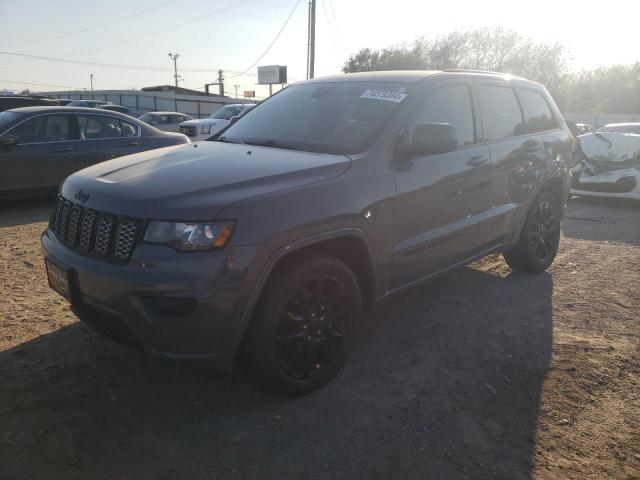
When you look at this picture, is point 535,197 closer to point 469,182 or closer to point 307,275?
point 469,182

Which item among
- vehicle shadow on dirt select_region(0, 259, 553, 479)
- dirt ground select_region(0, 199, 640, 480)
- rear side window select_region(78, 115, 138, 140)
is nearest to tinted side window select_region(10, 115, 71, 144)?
rear side window select_region(78, 115, 138, 140)

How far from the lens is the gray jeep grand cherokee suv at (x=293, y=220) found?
2.49 m

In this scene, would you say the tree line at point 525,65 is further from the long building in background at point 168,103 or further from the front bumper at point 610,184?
the front bumper at point 610,184

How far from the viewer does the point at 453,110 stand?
12.8 ft

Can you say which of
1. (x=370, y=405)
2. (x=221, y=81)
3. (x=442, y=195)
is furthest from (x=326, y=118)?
(x=221, y=81)

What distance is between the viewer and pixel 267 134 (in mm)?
3789

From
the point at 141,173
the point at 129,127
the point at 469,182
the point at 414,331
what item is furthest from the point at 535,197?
the point at 129,127

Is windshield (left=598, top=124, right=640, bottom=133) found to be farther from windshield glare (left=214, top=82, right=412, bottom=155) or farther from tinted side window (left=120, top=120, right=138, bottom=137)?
tinted side window (left=120, top=120, right=138, bottom=137)

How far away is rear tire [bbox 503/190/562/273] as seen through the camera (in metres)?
4.98

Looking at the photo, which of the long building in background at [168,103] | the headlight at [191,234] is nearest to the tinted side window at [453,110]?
the headlight at [191,234]

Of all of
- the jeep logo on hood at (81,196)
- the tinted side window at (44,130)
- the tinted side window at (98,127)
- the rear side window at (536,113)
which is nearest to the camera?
the jeep logo on hood at (81,196)

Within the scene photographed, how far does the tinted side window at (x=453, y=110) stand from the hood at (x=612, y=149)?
20.8ft

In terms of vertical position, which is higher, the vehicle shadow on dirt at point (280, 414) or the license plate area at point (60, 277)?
the license plate area at point (60, 277)

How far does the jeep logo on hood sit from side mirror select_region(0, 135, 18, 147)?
203 inches
